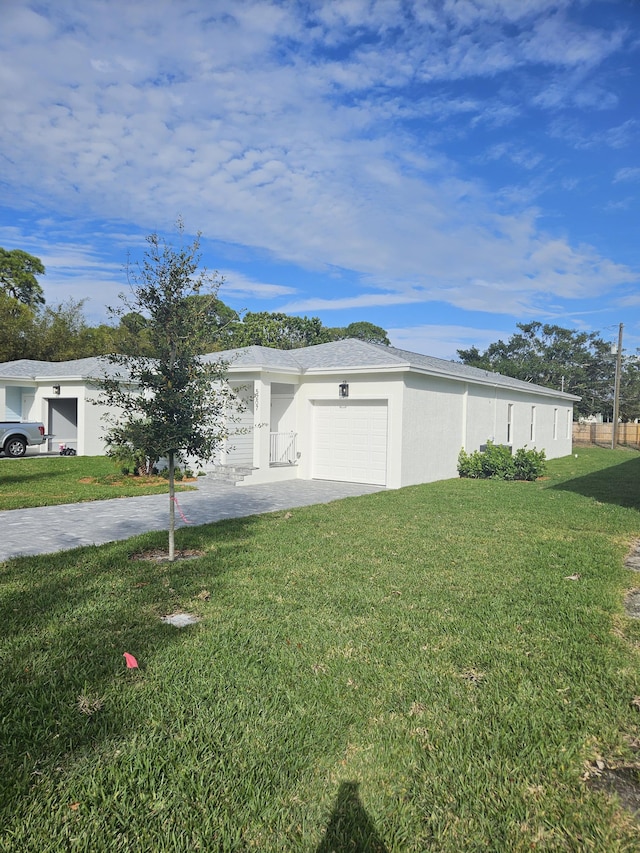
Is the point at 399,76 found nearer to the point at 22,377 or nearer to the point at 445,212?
the point at 445,212

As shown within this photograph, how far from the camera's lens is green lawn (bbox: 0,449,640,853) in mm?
2361

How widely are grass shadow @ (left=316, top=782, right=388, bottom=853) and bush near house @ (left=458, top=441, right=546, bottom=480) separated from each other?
14353 mm

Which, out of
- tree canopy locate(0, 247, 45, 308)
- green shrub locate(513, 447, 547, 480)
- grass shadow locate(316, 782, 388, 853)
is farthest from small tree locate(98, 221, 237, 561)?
tree canopy locate(0, 247, 45, 308)

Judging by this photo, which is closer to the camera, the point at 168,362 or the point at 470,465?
the point at 168,362

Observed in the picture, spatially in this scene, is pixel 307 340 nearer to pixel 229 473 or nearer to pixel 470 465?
pixel 470 465

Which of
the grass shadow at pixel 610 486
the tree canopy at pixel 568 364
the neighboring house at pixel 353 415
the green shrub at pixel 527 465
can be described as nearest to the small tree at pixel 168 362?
the neighboring house at pixel 353 415

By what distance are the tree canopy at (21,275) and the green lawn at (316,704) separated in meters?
37.9

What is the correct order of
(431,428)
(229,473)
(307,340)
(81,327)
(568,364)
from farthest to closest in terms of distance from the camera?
(568,364), (307,340), (81,327), (431,428), (229,473)

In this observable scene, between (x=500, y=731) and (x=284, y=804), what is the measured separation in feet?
4.34

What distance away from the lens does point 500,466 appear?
52.6 feet

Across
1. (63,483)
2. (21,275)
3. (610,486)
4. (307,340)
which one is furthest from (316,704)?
(307,340)

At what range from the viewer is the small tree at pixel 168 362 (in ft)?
20.5

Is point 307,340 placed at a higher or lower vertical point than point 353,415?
higher

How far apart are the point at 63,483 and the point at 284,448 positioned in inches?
229
